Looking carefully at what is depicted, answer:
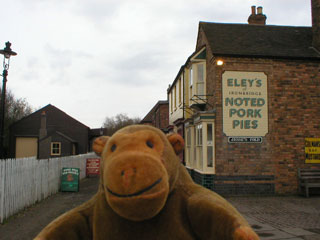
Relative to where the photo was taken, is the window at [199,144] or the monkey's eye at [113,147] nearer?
the monkey's eye at [113,147]

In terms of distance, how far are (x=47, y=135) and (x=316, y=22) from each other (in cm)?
2815

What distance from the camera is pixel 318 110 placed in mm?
12156

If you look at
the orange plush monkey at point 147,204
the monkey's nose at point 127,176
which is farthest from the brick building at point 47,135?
the monkey's nose at point 127,176

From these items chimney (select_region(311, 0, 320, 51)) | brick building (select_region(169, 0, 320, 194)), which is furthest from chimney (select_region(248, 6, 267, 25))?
brick building (select_region(169, 0, 320, 194))

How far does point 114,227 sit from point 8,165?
711 cm

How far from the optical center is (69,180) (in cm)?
1273

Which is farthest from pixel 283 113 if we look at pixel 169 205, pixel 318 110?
pixel 169 205

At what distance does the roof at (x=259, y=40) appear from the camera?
12.2 meters

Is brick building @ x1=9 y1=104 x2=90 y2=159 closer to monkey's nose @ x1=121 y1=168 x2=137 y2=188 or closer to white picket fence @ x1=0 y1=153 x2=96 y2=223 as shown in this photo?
white picket fence @ x1=0 y1=153 x2=96 y2=223

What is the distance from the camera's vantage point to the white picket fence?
7730 mm

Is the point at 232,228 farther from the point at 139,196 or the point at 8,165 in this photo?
the point at 8,165

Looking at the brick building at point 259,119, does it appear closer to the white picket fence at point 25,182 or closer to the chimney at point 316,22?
the chimney at point 316,22

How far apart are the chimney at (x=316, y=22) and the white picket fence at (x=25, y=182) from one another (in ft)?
41.5

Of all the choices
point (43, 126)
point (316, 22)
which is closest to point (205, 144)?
point (316, 22)
